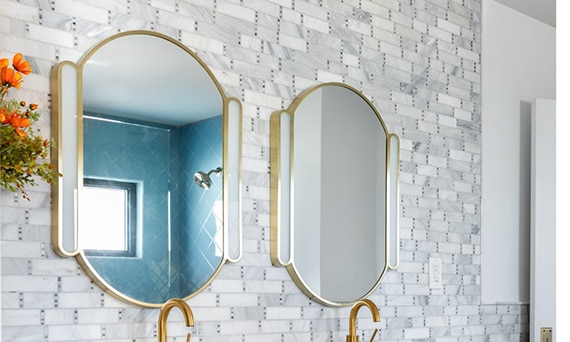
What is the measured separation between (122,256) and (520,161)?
1.97 meters

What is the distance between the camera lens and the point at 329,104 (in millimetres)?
2387

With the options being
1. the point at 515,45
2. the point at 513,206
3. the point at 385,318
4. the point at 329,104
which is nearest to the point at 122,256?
the point at 329,104

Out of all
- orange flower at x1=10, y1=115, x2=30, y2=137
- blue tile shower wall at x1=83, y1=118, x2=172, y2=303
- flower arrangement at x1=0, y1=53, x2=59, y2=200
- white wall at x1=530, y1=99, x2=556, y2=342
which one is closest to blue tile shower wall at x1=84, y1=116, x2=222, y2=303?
blue tile shower wall at x1=83, y1=118, x2=172, y2=303

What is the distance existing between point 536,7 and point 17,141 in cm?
240

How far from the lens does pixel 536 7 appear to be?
124 inches

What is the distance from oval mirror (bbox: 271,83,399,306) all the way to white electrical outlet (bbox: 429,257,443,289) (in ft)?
0.73

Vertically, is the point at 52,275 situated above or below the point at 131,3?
below

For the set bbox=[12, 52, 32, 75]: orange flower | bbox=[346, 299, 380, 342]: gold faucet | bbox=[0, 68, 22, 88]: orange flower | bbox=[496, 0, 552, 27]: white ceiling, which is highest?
bbox=[496, 0, 552, 27]: white ceiling

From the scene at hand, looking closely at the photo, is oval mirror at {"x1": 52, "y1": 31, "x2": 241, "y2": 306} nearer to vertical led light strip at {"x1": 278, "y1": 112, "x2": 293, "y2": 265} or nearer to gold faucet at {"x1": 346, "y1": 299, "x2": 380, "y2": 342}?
vertical led light strip at {"x1": 278, "y1": 112, "x2": 293, "y2": 265}

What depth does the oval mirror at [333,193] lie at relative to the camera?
7.27 ft

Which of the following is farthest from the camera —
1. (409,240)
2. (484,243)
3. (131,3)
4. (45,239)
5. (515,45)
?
(515,45)

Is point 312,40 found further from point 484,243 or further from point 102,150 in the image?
point 484,243

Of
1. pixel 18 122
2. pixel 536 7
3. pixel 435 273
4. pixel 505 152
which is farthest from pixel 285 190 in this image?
pixel 536 7

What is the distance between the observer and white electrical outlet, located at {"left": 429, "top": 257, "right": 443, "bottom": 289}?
2.71m
